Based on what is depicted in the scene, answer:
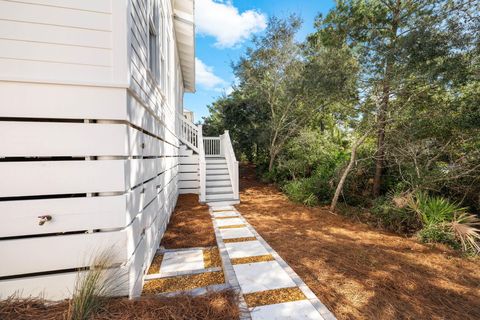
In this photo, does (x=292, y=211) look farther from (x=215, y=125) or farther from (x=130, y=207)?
(x=215, y=125)

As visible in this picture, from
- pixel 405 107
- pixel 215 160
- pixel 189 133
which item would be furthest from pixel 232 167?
pixel 405 107

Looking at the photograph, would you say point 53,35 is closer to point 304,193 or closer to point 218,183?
point 218,183

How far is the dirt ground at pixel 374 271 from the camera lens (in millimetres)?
2252

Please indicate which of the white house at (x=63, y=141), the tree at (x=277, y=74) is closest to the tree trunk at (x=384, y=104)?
the tree at (x=277, y=74)

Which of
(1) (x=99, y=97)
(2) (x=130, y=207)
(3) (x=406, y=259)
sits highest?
(1) (x=99, y=97)

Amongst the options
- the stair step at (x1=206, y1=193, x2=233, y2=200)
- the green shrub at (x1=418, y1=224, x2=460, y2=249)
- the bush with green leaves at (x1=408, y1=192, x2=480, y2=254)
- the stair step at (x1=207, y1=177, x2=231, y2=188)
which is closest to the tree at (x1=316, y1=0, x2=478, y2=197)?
the bush with green leaves at (x1=408, y1=192, x2=480, y2=254)

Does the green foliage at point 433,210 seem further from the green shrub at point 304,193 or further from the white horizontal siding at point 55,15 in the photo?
the white horizontal siding at point 55,15

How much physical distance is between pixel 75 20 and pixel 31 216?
186 centimetres

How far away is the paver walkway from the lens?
2.11 m

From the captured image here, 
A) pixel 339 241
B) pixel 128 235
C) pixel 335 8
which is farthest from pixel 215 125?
pixel 128 235

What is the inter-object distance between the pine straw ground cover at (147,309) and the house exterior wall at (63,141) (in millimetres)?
141

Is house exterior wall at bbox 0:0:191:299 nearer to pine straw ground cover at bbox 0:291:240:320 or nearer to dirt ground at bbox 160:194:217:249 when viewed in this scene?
pine straw ground cover at bbox 0:291:240:320

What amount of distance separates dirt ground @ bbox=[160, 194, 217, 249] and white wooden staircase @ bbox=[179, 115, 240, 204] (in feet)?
2.43

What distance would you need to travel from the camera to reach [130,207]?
223cm
